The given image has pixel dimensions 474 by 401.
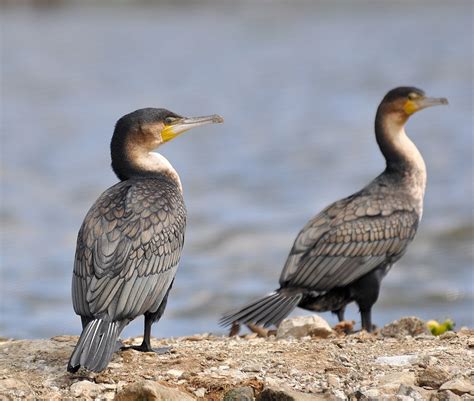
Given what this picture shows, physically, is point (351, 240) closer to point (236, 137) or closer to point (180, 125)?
point (180, 125)

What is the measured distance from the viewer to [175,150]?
2458 cm

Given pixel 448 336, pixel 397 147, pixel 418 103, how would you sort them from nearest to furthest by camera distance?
1. pixel 448 336
2. pixel 397 147
3. pixel 418 103

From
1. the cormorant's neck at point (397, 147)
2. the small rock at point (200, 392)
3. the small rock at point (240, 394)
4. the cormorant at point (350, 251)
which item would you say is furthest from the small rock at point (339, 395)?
the cormorant's neck at point (397, 147)

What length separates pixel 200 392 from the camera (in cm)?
675

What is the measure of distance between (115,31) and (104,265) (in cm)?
4309

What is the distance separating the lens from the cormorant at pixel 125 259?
22.6ft

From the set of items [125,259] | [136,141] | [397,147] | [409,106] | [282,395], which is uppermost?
[409,106]

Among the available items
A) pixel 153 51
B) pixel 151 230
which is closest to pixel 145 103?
pixel 153 51

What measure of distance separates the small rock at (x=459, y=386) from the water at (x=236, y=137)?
232 inches

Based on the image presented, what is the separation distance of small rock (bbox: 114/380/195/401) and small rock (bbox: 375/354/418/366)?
52.5 inches

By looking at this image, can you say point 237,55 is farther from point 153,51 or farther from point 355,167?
point 355,167

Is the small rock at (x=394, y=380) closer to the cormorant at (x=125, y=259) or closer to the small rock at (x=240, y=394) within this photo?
the small rock at (x=240, y=394)

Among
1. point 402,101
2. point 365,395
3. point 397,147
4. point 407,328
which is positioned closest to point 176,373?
point 365,395

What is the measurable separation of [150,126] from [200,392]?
2199 mm
